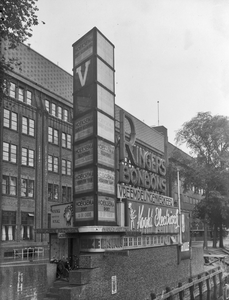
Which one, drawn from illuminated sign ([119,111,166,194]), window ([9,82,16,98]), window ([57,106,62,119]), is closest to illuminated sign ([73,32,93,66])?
illuminated sign ([119,111,166,194])

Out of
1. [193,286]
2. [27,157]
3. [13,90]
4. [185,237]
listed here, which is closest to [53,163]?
[27,157]

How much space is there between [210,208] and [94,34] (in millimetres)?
41280

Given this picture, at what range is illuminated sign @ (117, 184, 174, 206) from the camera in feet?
87.3

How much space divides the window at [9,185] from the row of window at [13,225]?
83.8 inches

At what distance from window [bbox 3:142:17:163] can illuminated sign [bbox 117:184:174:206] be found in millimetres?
19504

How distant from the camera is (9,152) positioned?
45438 mm

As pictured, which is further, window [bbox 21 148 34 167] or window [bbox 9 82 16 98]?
window [bbox 21 148 34 167]

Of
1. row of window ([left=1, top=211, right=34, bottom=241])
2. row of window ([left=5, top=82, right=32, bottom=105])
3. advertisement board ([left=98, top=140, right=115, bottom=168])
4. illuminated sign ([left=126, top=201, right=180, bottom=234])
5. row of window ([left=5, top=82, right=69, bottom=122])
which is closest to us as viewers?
advertisement board ([left=98, top=140, right=115, bottom=168])

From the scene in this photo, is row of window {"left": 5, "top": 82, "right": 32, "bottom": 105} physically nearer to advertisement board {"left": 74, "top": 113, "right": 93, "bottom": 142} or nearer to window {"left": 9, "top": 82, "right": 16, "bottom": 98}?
window {"left": 9, "top": 82, "right": 16, "bottom": 98}

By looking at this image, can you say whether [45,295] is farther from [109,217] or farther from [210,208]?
[210,208]

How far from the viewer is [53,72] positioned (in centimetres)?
5328

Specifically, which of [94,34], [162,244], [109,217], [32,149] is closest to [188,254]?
[162,244]

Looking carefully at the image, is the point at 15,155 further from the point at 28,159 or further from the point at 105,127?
the point at 105,127

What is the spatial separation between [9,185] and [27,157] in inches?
181
